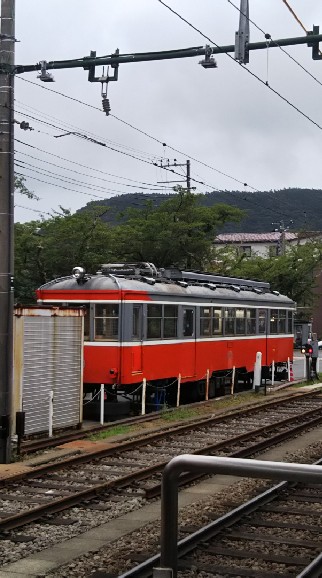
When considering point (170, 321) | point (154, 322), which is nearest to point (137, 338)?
point (154, 322)

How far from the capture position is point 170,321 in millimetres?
20828

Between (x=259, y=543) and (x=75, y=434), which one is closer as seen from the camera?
(x=259, y=543)

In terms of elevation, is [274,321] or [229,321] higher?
[229,321]

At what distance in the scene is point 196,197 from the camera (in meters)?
37.8

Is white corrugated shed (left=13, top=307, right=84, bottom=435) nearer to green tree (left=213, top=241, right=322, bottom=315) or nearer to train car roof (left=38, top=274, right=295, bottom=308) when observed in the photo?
train car roof (left=38, top=274, right=295, bottom=308)

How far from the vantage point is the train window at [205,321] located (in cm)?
2272

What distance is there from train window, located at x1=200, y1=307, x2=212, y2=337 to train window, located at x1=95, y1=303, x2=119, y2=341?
13.9 ft

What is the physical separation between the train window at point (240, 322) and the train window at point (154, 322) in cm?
565

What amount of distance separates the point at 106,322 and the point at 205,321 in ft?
→ 15.3

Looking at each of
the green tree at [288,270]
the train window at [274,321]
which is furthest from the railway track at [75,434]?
the green tree at [288,270]

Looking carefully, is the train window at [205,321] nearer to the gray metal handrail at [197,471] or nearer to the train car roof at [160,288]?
the train car roof at [160,288]

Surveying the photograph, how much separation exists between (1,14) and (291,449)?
8883 millimetres

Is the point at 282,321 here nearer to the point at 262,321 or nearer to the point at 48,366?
the point at 262,321

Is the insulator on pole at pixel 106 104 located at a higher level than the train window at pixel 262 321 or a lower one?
higher
